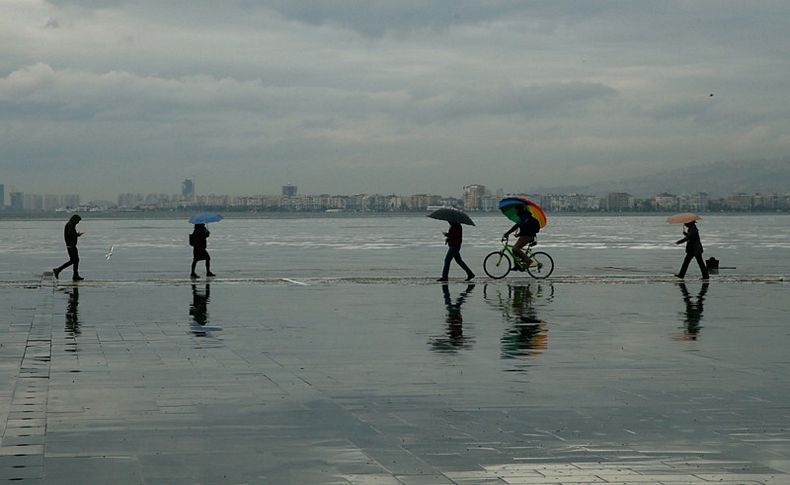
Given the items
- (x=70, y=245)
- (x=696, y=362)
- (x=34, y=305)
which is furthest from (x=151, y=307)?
(x=696, y=362)

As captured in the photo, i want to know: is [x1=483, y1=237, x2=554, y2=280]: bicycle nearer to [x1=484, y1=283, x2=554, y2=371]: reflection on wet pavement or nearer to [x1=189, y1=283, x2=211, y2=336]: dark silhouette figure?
[x1=484, y1=283, x2=554, y2=371]: reflection on wet pavement

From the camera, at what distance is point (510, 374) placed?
12.7 metres

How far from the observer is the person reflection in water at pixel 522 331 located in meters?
15.0

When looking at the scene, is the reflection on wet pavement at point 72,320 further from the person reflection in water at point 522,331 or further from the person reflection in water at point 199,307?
the person reflection in water at point 522,331

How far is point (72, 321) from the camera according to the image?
19125mm

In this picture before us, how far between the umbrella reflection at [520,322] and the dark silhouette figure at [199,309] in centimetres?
442

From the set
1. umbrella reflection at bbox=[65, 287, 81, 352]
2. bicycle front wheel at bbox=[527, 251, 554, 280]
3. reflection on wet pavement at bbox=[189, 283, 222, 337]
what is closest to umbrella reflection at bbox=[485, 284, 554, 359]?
bicycle front wheel at bbox=[527, 251, 554, 280]

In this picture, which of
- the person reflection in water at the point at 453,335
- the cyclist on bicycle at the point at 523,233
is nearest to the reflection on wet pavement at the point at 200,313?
the person reflection in water at the point at 453,335

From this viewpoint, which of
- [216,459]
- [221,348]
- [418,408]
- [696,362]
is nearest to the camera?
[216,459]

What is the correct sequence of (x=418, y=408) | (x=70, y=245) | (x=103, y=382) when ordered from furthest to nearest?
1. (x=70, y=245)
2. (x=103, y=382)
3. (x=418, y=408)

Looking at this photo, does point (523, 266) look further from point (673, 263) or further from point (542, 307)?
point (673, 263)

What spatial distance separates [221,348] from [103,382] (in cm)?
330

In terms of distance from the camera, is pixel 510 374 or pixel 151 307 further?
pixel 151 307

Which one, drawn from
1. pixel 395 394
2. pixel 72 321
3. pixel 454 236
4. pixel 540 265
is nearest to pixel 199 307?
pixel 72 321
